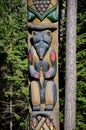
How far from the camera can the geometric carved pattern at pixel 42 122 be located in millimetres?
8773

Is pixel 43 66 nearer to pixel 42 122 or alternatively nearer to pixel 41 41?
pixel 41 41

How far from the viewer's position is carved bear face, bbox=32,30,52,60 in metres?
8.84

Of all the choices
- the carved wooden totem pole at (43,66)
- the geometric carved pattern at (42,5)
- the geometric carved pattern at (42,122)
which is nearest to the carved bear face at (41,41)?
the carved wooden totem pole at (43,66)

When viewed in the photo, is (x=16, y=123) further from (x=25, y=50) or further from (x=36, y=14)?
(x=36, y=14)

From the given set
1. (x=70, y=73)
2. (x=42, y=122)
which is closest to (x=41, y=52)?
(x=70, y=73)

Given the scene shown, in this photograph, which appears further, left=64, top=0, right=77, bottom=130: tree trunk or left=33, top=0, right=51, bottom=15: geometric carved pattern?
left=64, top=0, right=77, bottom=130: tree trunk

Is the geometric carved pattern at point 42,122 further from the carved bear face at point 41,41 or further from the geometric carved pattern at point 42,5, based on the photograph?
the geometric carved pattern at point 42,5

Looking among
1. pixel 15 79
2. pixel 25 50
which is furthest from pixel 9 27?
pixel 15 79

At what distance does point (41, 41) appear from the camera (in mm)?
8867

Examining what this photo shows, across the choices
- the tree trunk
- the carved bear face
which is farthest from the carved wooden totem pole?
the tree trunk

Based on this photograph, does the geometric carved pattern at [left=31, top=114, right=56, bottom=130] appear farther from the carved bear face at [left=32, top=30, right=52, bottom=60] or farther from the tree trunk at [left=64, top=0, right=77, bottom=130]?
the carved bear face at [left=32, top=30, right=52, bottom=60]

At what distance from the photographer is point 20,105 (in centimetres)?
2500

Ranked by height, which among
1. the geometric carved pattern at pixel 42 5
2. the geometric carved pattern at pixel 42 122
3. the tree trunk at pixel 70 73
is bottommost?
the geometric carved pattern at pixel 42 122

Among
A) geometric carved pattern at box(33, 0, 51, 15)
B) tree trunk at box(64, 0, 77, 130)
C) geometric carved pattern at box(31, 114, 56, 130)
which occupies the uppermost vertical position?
geometric carved pattern at box(33, 0, 51, 15)
